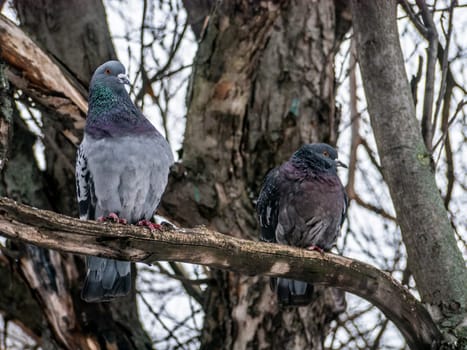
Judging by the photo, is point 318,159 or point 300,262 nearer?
point 300,262

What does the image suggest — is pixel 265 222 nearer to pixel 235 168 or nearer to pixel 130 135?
pixel 235 168

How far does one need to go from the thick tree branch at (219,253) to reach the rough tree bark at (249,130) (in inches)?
55.2

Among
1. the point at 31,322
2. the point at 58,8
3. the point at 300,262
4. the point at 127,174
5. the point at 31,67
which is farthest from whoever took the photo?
the point at 58,8

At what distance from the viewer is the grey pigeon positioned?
12.8 feet

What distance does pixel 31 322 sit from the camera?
5.18 metres

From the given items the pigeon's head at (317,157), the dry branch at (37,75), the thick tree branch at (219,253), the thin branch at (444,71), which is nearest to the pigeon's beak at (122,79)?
the dry branch at (37,75)

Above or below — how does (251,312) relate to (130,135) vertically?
below

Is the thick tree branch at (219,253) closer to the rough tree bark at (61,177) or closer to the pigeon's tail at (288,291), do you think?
the pigeon's tail at (288,291)

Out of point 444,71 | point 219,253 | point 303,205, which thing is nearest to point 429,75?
point 444,71

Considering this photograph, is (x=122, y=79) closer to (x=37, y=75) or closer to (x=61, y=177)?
(x=37, y=75)

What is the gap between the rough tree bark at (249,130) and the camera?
4.88m

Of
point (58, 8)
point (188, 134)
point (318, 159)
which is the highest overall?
point (58, 8)

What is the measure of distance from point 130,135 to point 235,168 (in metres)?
1.44

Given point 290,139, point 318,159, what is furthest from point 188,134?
point 318,159
